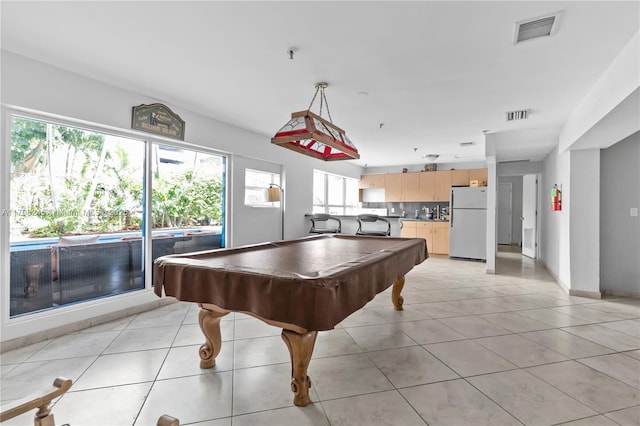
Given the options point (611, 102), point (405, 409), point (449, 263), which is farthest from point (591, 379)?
point (449, 263)

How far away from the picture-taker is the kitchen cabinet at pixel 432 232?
24.6 ft

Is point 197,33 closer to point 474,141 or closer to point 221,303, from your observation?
point 221,303

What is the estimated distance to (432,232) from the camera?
7.65 m

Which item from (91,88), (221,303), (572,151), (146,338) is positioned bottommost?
(146,338)

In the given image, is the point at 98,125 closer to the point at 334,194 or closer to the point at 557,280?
the point at 334,194

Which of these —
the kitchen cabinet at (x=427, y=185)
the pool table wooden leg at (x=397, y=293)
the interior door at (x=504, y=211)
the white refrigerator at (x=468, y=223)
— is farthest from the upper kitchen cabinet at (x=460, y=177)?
the pool table wooden leg at (x=397, y=293)

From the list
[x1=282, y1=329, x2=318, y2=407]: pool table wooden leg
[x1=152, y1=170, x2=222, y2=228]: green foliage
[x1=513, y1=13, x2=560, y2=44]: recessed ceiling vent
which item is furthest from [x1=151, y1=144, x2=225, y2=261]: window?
[x1=513, y1=13, x2=560, y2=44]: recessed ceiling vent

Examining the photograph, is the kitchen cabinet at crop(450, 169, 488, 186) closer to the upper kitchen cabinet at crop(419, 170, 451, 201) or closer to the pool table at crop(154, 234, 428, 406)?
the upper kitchen cabinet at crop(419, 170, 451, 201)

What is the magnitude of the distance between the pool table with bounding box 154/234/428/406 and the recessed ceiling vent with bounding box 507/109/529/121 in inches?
115

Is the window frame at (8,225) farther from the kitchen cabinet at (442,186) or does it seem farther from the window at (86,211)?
the kitchen cabinet at (442,186)

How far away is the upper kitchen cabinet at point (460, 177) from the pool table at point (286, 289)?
6.02m

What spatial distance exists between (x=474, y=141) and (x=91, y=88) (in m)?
5.86

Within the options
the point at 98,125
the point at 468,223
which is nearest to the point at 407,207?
the point at 468,223

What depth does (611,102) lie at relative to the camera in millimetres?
2662
